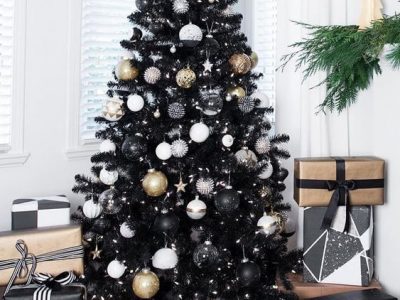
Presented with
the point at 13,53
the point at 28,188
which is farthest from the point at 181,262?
the point at 13,53

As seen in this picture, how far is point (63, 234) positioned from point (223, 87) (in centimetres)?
96

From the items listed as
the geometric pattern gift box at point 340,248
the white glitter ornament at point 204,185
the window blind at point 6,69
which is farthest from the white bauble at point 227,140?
the window blind at point 6,69

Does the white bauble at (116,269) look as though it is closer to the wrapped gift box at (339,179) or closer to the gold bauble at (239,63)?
the wrapped gift box at (339,179)

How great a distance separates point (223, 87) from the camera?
1.94m

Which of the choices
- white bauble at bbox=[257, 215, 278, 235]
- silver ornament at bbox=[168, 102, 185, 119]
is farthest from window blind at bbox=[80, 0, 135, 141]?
white bauble at bbox=[257, 215, 278, 235]

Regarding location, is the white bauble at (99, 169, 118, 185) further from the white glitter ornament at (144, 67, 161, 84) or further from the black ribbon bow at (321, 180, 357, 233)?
the black ribbon bow at (321, 180, 357, 233)

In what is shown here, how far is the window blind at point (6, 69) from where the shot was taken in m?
2.31

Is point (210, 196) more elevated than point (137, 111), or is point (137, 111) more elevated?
point (137, 111)

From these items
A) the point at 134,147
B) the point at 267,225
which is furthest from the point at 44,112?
the point at 267,225

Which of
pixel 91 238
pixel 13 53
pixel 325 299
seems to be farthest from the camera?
pixel 13 53

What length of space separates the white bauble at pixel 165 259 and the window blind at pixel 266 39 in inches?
55.3

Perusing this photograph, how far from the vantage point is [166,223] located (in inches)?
71.6

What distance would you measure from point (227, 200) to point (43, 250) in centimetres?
87

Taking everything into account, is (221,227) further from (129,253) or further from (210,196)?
(129,253)
